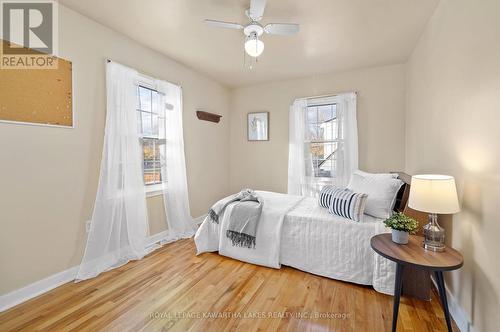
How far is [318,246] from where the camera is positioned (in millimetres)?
2324

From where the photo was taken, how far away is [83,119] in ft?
7.70

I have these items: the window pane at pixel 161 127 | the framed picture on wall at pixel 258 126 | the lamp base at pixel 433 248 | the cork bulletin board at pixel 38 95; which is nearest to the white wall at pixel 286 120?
the framed picture on wall at pixel 258 126

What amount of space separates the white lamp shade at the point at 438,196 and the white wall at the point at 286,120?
237cm

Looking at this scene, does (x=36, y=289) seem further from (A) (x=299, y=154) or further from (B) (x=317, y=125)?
(B) (x=317, y=125)

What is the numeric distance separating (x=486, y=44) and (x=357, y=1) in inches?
45.0

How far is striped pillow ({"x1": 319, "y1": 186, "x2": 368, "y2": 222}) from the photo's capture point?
2.24m

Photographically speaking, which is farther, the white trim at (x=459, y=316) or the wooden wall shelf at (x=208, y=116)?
the wooden wall shelf at (x=208, y=116)

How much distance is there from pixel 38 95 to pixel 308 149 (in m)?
3.61

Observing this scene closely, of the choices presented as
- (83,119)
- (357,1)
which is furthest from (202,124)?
(357,1)

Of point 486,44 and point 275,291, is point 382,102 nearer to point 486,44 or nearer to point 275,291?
point 486,44

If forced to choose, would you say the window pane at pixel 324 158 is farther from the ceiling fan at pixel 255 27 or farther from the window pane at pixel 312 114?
the ceiling fan at pixel 255 27

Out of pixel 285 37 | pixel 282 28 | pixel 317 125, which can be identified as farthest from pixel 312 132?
pixel 282 28

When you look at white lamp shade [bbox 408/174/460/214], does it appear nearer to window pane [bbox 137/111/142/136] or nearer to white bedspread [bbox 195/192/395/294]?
white bedspread [bbox 195/192/395/294]

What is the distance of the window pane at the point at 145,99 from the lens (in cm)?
298
